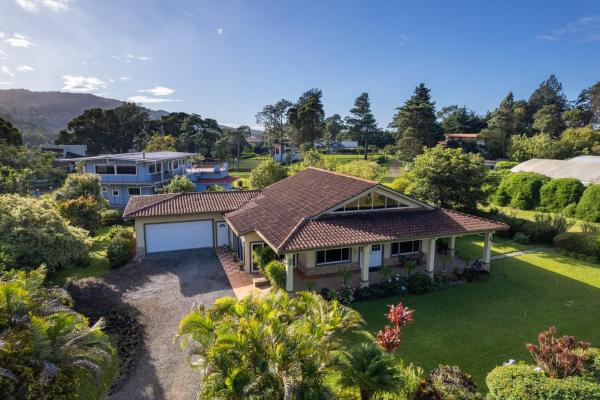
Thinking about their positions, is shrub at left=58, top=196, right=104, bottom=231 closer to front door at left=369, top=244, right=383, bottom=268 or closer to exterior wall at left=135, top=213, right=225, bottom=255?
exterior wall at left=135, top=213, right=225, bottom=255

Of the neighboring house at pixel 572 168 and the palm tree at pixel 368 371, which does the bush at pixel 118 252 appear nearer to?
the palm tree at pixel 368 371

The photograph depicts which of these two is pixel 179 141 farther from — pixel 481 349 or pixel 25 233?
pixel 481 349

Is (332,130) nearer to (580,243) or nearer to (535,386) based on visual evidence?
(580,243)

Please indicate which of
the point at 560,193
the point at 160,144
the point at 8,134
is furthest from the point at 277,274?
the point at 160,144

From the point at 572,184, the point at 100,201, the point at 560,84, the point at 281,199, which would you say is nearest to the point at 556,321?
the point at 281,199

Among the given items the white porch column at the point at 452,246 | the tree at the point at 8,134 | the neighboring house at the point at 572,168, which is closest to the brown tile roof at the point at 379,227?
the white porch column at the point at 452,246
